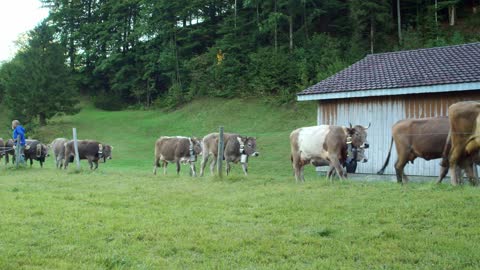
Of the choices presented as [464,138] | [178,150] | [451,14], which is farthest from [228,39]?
[464,138]

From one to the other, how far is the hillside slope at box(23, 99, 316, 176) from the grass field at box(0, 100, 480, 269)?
49.9ft

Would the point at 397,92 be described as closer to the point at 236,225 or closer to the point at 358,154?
the point at 358,154

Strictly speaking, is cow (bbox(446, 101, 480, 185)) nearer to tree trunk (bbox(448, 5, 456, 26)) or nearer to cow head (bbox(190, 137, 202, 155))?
cow head (bbox(190, 137, 202, 155))

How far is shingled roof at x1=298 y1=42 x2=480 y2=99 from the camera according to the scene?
16781 millimetres

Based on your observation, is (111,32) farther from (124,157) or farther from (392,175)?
(392,175)

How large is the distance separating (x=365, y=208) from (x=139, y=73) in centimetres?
5304

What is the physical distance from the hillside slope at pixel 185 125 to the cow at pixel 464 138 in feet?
50.1

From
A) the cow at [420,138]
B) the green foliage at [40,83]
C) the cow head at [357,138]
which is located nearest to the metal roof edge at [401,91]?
the cow at [420,138]

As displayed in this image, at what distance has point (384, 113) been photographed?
18203 millimetres

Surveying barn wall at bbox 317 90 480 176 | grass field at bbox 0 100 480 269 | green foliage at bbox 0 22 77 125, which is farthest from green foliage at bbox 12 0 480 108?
grass field at bbox 0 100 480 269

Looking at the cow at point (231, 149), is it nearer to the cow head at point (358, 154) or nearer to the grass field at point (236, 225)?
the grass field at point (236, 225)

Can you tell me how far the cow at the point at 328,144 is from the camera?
14.6 meters

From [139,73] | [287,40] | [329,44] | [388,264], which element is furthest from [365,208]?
[139,73]

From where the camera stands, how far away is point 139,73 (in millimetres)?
59594
